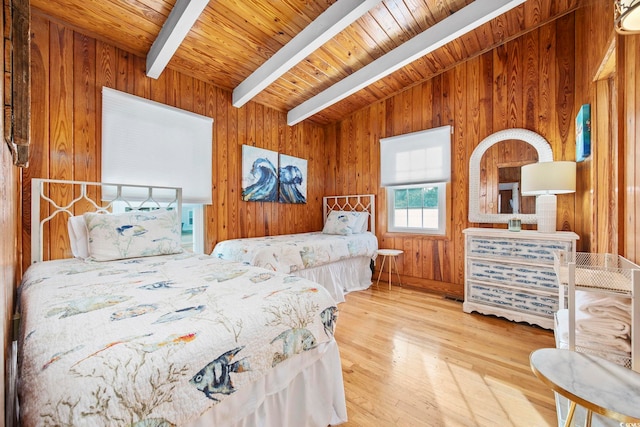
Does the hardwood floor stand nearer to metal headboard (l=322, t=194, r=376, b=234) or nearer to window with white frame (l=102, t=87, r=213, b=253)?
metal headboard (l=322, t=194, r=376, b=234)

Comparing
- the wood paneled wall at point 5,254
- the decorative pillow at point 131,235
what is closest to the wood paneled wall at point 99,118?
the decorative pillow at point 131,235

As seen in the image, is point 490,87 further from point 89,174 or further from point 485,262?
point 89,174

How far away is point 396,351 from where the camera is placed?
194 centimetres

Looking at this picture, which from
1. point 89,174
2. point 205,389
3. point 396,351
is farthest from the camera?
point 89,174

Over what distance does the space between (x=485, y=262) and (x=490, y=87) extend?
6.41ft

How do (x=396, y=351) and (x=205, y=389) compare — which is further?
(x=396, y=351)

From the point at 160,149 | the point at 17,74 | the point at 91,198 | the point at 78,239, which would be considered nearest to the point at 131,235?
the point at 78,239

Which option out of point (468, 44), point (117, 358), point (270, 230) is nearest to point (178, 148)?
point (270, 230)

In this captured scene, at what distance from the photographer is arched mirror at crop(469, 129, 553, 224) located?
2734 mm

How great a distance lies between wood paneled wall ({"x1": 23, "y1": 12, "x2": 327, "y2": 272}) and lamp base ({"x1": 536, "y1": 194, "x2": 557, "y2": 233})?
9.67 ft

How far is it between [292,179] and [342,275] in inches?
61.7

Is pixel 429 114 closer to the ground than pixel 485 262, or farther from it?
farther from it

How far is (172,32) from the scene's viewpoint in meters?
2.01

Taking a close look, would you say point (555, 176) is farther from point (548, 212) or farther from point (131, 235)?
point (131, 235)
